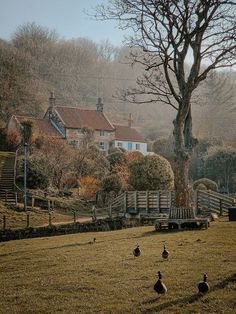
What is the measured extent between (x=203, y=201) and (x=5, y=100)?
135 feet

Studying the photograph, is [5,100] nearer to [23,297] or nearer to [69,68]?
[69,68]

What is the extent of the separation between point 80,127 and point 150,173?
2776 cm

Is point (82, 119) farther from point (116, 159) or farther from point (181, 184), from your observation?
point (181, 184)

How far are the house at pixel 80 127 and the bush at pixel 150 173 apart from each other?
843 inches

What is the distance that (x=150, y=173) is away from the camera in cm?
3425

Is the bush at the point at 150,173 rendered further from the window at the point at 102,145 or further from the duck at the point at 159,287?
the window at the point at 102,145

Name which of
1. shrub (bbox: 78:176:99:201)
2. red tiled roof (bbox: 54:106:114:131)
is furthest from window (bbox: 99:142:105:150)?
shrub (bbox: 78:176:99:201)

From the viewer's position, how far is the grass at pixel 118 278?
25.8 ft

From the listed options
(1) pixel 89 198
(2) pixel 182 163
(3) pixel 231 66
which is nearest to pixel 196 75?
(3) pixel 231 66

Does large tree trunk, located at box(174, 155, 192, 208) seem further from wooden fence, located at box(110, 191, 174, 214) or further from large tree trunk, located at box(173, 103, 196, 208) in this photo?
wooden fence, located at box(110, 191, 174, 214)

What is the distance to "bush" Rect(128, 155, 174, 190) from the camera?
34000 millimetres

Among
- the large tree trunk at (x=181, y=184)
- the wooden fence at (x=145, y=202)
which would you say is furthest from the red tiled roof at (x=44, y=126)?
the large tree trunk at (x=181, y=184)

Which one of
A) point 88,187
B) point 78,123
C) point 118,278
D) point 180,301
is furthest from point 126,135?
point 180,301

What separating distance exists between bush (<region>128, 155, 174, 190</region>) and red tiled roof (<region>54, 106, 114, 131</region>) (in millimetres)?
26659
